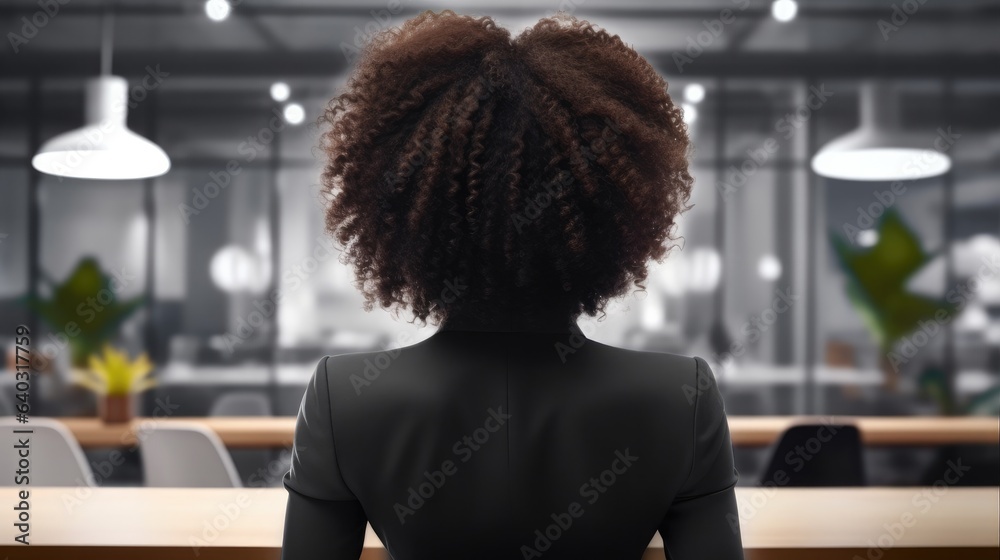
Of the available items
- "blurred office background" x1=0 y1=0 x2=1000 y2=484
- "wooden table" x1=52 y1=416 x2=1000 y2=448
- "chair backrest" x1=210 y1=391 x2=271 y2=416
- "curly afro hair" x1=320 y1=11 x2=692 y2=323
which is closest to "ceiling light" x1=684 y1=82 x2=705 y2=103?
"blurred office background" x1=0 y1=0 x2=1000 y2=484

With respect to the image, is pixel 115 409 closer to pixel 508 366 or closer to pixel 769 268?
pixel 508 366

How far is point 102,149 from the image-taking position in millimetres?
2967

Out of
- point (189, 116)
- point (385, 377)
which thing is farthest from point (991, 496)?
point (189, 116)

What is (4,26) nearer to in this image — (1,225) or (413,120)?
(1,225)

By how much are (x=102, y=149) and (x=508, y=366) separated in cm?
290

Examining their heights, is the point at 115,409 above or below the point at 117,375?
below

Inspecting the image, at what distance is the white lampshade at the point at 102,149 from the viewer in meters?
2.96

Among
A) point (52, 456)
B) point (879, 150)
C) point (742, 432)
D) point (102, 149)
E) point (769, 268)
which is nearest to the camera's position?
point (52, 456)

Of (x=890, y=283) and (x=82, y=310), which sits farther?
(x=890, y=283)

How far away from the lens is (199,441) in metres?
2.62

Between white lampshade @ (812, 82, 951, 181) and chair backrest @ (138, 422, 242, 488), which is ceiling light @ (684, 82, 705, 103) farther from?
chair backrest @ (138, 422, 242, 488)

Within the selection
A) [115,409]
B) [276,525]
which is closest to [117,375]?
[115,409]

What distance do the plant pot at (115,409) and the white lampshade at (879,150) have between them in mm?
3851

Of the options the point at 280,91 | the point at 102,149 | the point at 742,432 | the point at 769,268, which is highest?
the point at 280,91
